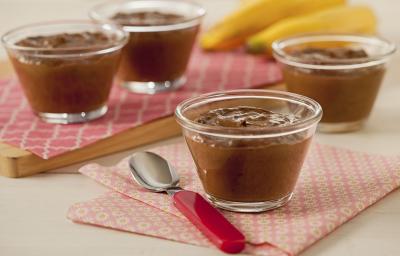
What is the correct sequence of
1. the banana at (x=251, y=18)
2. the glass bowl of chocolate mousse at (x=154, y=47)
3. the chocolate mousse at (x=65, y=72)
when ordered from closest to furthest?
the chocolate mousse at (x=65, y=72)
the glass bowl of chocolate mousse at (x=154, y=47)
the banana at (x=251, y=18)

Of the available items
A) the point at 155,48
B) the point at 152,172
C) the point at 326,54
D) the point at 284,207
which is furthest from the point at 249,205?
the point at 155,48

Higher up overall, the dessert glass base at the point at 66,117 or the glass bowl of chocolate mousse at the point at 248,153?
the glass bowl of chocolate mousse at the point at 248,153

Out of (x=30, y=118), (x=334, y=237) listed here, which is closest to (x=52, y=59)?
(x=30, y=118)

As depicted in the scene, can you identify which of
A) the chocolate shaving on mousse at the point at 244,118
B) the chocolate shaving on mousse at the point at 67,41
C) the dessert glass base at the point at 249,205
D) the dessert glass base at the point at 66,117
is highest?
the chocolate shaving on mousse at the point at 244,118

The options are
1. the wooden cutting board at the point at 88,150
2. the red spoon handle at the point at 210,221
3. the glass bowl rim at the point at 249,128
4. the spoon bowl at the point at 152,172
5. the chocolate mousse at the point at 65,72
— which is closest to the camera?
the red spoon handle at the point at 210,221

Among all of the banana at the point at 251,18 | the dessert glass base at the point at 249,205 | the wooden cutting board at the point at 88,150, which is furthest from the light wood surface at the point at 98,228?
the banana at the point at 251,18

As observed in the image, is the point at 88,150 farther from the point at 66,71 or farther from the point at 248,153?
the point at 248,153

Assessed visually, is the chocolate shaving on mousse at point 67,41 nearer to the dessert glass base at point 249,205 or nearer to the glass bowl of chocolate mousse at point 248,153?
the glass bowl of chocolate mousse at point 248,153
